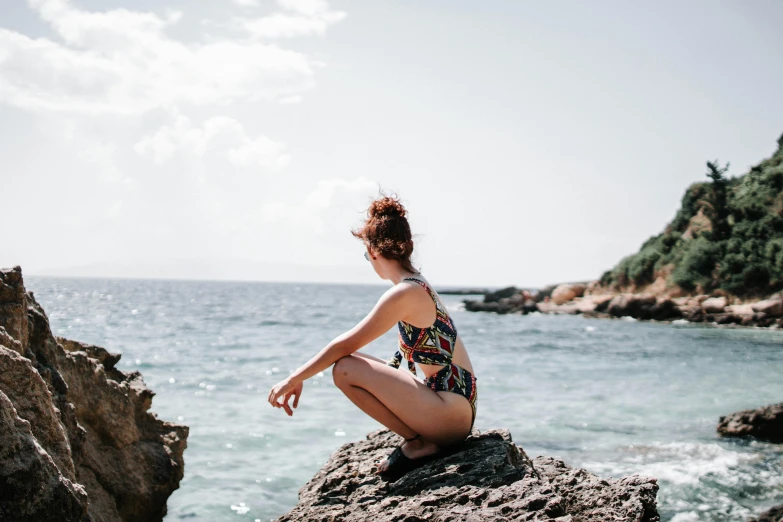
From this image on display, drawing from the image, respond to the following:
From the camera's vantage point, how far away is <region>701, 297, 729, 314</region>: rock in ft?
127

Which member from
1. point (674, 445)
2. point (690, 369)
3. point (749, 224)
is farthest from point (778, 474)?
point (749, 224)

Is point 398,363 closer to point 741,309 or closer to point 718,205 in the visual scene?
point 741,309

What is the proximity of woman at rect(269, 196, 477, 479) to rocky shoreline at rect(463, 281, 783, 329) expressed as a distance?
3486 centimetres

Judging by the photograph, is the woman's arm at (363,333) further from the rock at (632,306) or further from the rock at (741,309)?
the rock at (632,306)

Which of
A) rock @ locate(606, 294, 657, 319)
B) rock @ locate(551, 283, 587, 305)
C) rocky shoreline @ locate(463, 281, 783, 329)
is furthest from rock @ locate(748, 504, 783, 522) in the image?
rock @ locate(551, 283, 587, 305)

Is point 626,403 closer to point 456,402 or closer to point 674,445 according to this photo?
point 674,445

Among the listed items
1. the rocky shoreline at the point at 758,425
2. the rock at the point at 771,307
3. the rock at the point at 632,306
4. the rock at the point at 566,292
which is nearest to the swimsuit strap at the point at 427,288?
the rocky shoreline at the point at 758,425

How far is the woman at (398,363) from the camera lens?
3979mm

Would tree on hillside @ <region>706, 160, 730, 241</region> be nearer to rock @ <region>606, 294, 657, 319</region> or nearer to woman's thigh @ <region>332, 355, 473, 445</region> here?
rock @ <region>606, 294, 657, 319</region>

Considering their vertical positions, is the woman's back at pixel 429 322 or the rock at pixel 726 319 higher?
the woman's back at pixel 429 322

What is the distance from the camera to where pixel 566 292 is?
56.2 m

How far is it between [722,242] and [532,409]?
3707 centimetres

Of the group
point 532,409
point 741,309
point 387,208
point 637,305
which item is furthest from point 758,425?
point 637,305

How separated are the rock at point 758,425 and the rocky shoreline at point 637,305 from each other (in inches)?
1016
